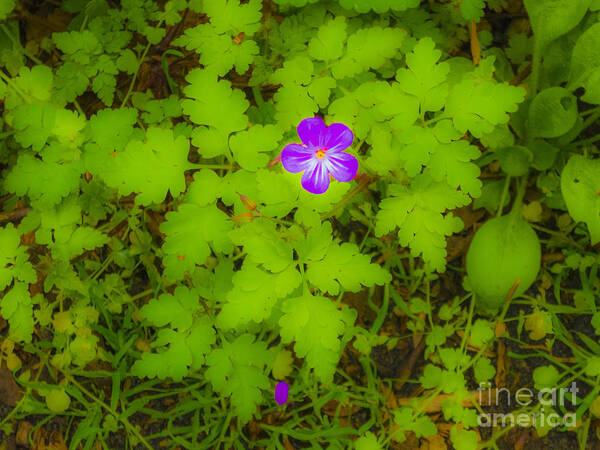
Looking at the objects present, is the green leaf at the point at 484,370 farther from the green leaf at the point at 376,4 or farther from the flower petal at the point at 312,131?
the green leaf at the point at 376,4

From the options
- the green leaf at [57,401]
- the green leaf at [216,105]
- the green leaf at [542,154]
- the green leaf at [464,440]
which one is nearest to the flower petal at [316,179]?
the green leaf at [216,105]

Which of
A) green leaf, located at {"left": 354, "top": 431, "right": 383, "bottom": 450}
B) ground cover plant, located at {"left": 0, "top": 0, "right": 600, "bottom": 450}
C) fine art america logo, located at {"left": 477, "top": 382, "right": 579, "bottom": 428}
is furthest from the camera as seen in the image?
fine art america logo, located at {"left": 477, "top": 382, "right": 579, "bottom": 428}

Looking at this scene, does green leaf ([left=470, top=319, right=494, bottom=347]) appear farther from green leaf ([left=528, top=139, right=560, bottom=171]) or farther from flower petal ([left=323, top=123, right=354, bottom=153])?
flower petal ([left=323, top=123, right=354, bottom=153])

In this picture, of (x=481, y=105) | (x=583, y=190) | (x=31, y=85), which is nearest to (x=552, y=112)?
(x=583, y=190)

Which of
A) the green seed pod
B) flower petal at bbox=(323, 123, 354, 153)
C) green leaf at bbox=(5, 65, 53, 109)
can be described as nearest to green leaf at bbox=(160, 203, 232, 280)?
flower petal at bbox=(323, 123, 354, 153)

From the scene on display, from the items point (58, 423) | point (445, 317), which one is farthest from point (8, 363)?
point (445, 317)

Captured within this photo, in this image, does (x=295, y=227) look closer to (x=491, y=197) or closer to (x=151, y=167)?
(x=151, y=167)
